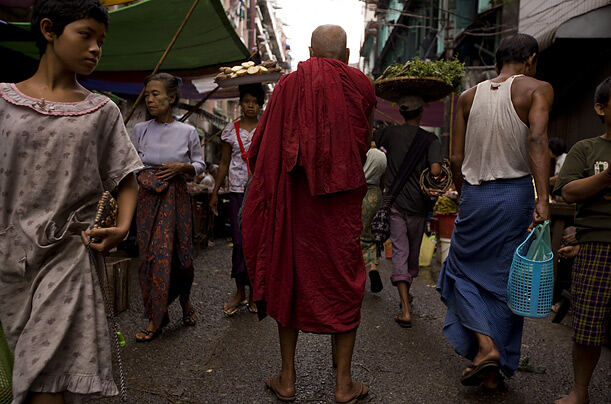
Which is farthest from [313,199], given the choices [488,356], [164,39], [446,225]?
[164,39]

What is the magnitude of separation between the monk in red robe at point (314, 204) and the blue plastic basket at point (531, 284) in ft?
2.96

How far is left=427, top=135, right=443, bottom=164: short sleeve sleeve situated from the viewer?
4879 mm

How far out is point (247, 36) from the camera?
119ft

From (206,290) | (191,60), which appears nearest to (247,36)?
(191,60)

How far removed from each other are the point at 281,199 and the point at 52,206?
1.26 meters

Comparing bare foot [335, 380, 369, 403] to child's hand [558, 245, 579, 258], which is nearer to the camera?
bare foot [335, 380, 369, 403]

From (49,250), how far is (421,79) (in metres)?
4.09

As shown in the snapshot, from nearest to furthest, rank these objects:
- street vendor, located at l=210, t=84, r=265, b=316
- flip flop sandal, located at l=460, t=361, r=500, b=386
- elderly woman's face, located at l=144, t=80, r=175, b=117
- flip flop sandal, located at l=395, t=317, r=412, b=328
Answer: flip flop sandal, located at l=460, t=361, r=500, b=386
elderly woman's face, located at l=144, t=80, r=175, b=117
flip flop sandal, located at l=395, t=317, r=412, b=328
street vendor, located at l=210, t=84, r=265, b=316

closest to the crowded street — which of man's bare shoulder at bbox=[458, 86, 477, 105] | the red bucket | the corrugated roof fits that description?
man's bare shoulder at bbox=[458, 86, 477, 105]

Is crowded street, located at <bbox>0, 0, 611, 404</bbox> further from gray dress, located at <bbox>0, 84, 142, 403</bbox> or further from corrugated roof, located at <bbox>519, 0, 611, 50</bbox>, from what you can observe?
corrugated roof, located at <bbox>519, 0, 611, 50</bbox>

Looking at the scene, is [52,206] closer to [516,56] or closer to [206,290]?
[516,56]

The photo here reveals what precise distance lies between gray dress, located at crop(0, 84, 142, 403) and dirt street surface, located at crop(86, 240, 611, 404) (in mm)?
1250

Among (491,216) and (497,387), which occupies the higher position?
(491,216)

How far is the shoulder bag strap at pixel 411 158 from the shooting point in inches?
192
